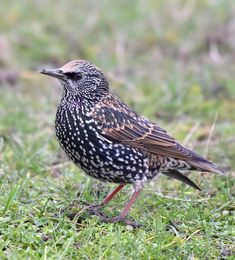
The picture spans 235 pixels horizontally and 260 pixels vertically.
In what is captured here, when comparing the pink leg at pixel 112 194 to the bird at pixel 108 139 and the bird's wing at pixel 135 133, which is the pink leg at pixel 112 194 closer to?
the bird at pixel 108 139

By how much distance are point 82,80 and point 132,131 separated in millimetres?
640

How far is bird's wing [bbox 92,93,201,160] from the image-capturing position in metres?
7.10

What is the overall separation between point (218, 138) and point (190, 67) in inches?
134

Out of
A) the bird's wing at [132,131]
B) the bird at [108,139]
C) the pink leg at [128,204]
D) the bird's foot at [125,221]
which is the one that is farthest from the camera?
the bird's wing at [132,131]

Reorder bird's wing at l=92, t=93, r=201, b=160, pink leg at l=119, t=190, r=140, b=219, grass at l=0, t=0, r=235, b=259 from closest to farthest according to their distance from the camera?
grass at l=0, t=0, r=235, b=259 < pink leg at l=119, t=190, r=140, b=219 < bird's wing at l=92, t=93, r=201, b=160

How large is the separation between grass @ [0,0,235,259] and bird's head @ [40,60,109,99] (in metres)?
0.83

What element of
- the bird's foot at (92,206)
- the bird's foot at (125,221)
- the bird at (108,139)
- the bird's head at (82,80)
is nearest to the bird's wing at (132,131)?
the bird at (108,139)

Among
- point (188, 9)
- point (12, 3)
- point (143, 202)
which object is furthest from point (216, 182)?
point (12, 3)

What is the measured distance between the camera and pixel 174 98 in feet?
36.7

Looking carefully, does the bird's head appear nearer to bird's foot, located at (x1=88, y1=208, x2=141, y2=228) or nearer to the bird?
the bird

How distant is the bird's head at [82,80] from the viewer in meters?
7.20

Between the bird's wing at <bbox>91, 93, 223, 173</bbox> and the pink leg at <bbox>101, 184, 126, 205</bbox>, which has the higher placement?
the bird's wing at <bbox>91, 93, 223, 173</bbox>

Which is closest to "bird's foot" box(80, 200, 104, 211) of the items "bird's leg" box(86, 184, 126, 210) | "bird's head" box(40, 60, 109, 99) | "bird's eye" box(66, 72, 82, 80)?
"bird's leg" box(86, 184, 126, 210)

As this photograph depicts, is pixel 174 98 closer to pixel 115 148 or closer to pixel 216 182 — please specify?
pixel 216 182
